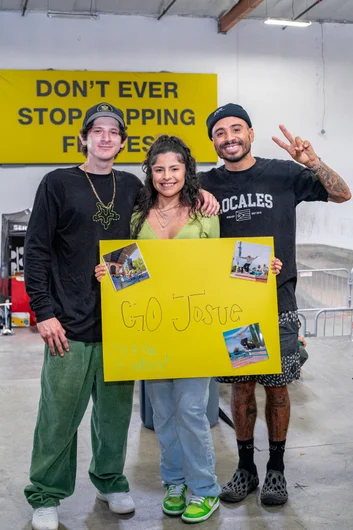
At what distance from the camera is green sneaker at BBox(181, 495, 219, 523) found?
9.16 feet

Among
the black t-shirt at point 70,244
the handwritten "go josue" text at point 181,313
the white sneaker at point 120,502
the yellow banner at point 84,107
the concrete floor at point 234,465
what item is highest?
the yellow banner at point 84,107

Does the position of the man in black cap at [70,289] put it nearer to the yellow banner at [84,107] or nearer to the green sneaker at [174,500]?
the green sneaker at [174,500]

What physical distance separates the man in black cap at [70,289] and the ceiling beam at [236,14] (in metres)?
7.12

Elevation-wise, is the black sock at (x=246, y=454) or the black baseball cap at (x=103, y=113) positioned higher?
the black baseball cap at (x=103, y=113)

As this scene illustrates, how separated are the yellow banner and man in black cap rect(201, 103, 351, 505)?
7129mm

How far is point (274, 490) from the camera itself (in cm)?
298

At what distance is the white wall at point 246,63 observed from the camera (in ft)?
32.8

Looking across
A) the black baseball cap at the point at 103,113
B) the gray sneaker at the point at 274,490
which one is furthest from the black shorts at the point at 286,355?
the black baseball cap at the point at 103,113

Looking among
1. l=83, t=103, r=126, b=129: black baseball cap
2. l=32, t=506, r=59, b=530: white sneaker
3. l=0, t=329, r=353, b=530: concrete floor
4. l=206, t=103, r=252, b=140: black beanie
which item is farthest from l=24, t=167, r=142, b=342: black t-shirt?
l=0, t=329, r=353, b=530: concrete floor

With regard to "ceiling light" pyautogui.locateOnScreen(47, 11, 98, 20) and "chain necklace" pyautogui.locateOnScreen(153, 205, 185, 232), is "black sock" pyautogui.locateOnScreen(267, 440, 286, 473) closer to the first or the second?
"chain necklace" pyautogui.locateOnScreen(153, 205, 185, 232)

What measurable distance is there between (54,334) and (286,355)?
1.03m

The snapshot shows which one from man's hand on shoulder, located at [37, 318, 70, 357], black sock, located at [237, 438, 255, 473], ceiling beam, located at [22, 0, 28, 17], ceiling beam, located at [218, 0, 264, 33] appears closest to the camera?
man's hand on shoulder, located at [37, 318, 70, 357]

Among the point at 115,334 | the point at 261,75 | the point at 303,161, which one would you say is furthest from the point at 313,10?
the point at 115,334

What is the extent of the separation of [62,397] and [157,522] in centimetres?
70
